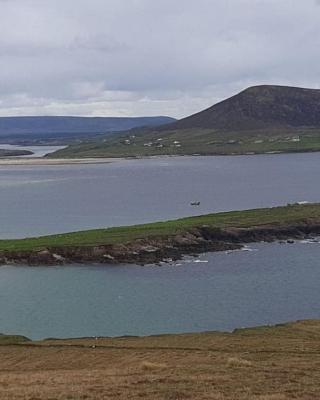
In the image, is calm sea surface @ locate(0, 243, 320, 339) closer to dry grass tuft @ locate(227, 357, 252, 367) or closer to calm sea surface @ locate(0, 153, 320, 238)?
dry grass tuft @ locate(227, 357, 252, 367)

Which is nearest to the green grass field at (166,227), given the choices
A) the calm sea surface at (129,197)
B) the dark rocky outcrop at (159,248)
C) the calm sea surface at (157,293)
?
the dark rocky outcrop at (159,248)

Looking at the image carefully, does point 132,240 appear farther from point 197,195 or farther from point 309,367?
point 197,195

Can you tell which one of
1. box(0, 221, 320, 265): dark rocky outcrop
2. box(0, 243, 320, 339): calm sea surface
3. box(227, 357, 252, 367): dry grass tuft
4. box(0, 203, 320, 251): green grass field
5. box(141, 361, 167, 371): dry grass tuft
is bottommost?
box(0, 243, 320, 339): calm sea surface

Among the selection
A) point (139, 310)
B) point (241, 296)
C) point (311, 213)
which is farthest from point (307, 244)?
point (139, 310)

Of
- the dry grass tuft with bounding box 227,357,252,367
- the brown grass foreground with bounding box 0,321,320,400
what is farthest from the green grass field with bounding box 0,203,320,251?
the dry grass tuft with bounding box 227,357,252,367

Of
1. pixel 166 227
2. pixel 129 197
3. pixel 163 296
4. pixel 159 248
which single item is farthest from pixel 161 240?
pixel 129 197

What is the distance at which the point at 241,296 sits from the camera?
6141cm

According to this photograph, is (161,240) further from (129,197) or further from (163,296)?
(129,197)

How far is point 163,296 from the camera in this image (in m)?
62.2

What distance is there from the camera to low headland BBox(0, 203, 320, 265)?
7800 centimetres

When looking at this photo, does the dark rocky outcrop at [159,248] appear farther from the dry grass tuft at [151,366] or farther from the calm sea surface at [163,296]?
the dry grass tuft at [151,366]

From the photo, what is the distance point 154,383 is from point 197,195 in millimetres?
122796

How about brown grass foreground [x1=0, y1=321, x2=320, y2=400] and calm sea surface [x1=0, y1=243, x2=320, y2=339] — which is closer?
brown grass foreground [x1=0, y1=321, x2=320, y2=400]

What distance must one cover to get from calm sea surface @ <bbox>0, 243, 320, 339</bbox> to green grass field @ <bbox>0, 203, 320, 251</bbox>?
7706mm
